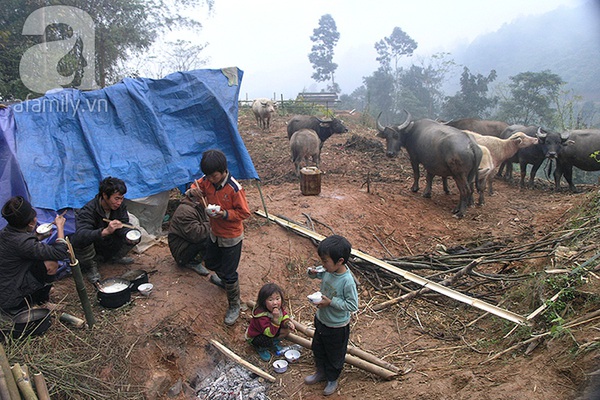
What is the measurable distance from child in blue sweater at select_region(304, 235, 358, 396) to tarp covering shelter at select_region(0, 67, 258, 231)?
9.84ft

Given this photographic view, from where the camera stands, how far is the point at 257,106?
52.9 ft

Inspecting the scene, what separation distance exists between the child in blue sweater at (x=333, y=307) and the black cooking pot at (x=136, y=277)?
198cm

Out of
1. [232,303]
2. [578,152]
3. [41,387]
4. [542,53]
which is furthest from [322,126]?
[542,53]

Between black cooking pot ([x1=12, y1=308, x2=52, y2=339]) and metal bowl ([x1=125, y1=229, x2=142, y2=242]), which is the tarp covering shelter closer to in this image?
metal bowl ([x1=125, y1=229, x2=142, y2=242])

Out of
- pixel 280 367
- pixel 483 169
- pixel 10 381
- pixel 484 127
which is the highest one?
pixel 484 127

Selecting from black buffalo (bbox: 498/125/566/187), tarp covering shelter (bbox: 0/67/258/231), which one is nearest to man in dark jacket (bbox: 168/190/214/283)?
tarp covering shelter (bbox: 0/67/258/231)

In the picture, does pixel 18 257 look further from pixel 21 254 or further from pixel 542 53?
pixel 542 53

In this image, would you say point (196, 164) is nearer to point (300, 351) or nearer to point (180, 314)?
point (180, 314)

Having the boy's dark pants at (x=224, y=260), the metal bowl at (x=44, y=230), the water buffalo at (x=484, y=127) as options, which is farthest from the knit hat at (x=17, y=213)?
the water buffalo at (x=484, y=127)

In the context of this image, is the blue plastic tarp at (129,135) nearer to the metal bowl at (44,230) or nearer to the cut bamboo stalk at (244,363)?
the metal bowl at (44,230)

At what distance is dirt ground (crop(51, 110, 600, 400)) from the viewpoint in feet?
9.06

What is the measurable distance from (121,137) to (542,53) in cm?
8891

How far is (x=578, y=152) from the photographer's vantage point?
9422mm

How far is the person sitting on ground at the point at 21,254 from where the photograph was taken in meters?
3.10
